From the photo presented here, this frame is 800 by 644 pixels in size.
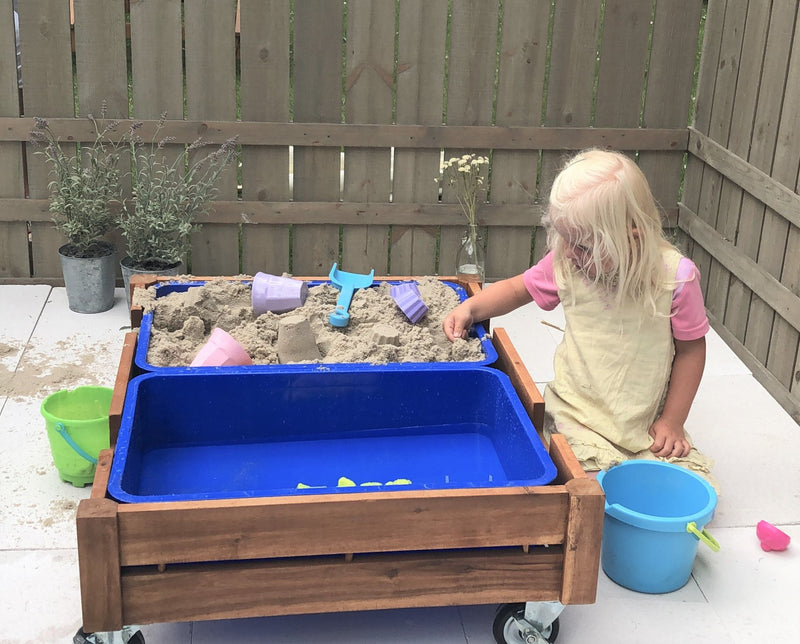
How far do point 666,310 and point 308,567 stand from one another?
1.12 meters

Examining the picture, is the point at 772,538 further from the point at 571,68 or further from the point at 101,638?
the point at 571,68

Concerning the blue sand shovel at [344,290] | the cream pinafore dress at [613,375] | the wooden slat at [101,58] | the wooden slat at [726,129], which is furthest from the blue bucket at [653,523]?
the wooden slat at [101,58]

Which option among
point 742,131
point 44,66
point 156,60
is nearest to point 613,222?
point 742,131

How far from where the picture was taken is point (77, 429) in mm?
2666

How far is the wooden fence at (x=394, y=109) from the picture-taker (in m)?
3.95

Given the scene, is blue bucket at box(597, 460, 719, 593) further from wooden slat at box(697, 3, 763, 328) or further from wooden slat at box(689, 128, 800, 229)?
wooden slat at box(697, 3, 763, 328)

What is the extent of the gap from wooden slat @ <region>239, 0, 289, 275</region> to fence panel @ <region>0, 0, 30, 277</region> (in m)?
0.84

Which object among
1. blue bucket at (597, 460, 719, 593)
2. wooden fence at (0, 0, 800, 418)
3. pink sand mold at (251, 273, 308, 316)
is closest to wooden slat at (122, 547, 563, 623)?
blue bucket at (597, 460, 719, 593)

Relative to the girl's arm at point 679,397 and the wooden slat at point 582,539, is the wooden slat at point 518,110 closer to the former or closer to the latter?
the girl's arm at point 679,397

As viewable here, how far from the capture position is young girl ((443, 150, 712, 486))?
247cm

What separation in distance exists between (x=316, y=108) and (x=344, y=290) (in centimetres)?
129

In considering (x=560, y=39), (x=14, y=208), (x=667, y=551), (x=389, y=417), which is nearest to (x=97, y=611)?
(x=389, y=417)

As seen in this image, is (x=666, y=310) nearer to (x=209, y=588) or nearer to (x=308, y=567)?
(x=308, y=567)

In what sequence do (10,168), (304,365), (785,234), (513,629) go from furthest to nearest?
(10,168)
(785,234)
(304,365)
(513,629)
